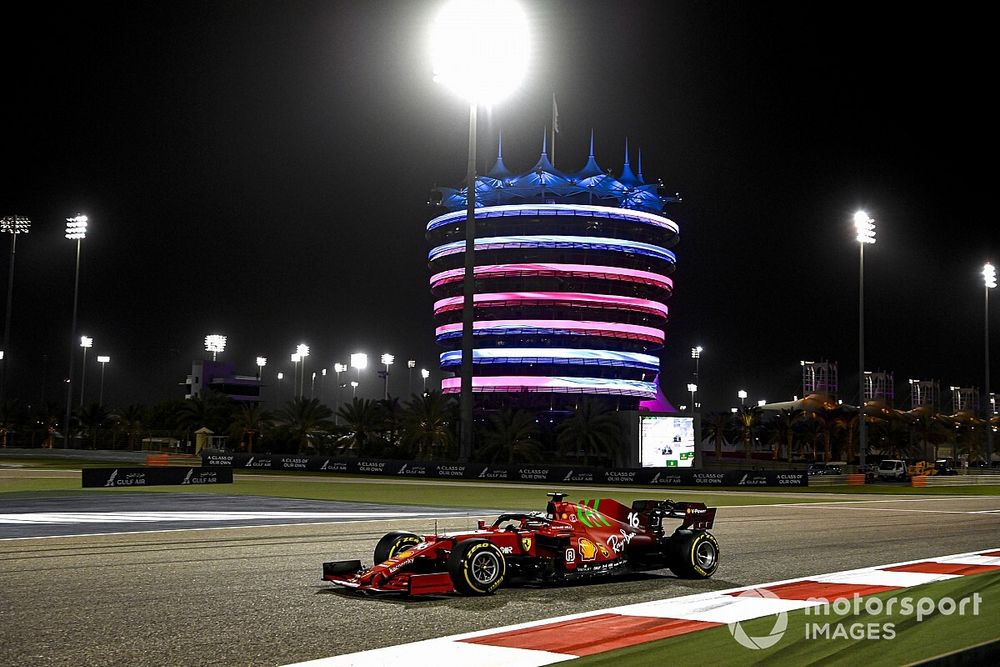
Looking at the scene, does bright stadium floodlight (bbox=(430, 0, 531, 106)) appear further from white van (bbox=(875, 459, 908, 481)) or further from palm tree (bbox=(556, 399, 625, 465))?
palm tree (bbox=(556, 399, 625, 465))

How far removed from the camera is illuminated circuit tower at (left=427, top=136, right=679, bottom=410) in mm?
103875

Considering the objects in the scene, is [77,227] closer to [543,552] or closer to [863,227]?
[863,227]

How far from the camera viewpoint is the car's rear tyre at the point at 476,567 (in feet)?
34.1

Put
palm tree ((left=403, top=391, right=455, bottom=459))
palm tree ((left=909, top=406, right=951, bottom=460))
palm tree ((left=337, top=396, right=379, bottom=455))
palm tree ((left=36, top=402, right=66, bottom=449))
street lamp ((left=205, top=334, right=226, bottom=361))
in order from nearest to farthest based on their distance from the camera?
palm tree ((left=403, top=391, right=455, bottom=459)), palm tree ((left=337, top=396, right=379, bottom=455)), palm tree ((left=36, top=402, right=66, bottom=449)), palm tree ((left=909, top=406, right=951, bottom=460)), street lamp ((left=205, top=334, right=226, bottom=361))

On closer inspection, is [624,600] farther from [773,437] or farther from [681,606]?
[773,437]

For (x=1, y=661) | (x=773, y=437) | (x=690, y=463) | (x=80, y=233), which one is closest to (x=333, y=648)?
(x=1, y=661)

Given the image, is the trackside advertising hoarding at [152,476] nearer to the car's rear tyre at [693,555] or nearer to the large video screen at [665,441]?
the car's rear tyre at [693,555]

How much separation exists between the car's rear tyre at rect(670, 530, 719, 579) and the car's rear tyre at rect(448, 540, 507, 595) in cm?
260

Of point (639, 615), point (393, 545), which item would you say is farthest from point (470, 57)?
point (639, 615)

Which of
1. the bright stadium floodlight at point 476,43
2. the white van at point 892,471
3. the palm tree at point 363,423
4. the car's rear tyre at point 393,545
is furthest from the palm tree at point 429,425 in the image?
the car's rear tyre at point 393,545

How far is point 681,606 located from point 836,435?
11247 cm

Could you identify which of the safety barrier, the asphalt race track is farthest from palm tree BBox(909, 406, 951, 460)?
the asphalt race track

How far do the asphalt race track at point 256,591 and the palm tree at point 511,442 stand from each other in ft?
173

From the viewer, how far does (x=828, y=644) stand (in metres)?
7.95
